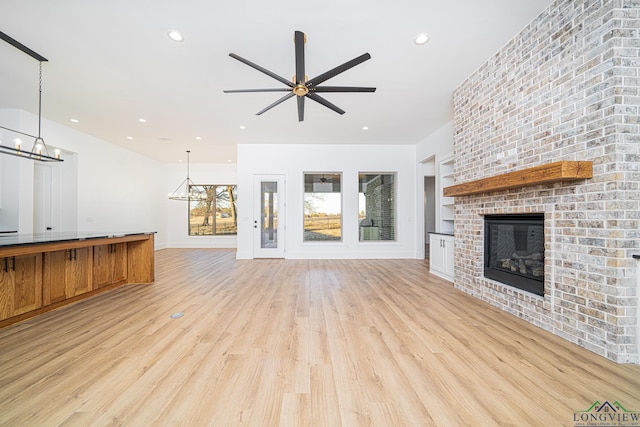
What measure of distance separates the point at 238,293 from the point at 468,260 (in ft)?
10.7

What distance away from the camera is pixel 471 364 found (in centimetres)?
182

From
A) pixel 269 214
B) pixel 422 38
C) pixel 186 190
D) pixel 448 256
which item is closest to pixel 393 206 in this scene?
pixel 448 256

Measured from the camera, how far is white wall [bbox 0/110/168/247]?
15.3ft

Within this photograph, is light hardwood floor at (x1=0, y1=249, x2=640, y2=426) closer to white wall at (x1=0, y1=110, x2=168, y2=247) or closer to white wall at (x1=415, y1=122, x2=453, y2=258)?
white wall at (x1=415, y1=122, x2=453, y2=258)

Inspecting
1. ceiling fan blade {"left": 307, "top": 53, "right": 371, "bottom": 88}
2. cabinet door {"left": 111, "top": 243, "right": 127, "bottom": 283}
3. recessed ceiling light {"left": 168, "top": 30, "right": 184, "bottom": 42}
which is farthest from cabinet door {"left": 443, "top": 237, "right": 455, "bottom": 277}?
cabinet door {"left": 111, "top": 243, "right": 127, "bottom": 283}

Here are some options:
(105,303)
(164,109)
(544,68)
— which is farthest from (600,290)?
(164,109)

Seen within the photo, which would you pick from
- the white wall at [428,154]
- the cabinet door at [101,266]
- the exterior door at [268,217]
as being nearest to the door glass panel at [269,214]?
the exterior door at [268,217]

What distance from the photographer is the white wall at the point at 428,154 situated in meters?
5.26

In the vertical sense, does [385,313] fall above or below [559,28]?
below

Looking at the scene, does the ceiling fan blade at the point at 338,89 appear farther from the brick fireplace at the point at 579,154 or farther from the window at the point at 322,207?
the window at the point at 322,207

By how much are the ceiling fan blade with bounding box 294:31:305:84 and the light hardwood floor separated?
2455 mm

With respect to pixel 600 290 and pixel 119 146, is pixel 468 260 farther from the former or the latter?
pixel 119 146

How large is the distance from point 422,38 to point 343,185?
4176 mm

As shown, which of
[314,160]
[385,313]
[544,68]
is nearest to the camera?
[544,68]
